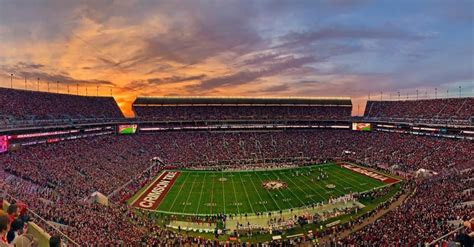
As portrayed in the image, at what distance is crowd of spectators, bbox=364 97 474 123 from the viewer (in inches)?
2203

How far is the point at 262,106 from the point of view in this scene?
80.6m

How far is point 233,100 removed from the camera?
8044cm

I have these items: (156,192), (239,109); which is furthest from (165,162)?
(239,109)

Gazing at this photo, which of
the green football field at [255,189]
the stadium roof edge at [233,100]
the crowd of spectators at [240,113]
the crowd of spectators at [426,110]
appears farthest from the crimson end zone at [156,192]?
the crowd of spectators at [426,110]

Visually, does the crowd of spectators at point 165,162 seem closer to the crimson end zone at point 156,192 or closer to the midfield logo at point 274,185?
the crimson end zone at point 156,192

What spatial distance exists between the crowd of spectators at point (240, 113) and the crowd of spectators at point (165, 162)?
14.4 ft

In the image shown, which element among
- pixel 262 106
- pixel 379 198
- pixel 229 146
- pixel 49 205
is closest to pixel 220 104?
pixel 262 106

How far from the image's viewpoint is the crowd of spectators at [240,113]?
72.9 metres

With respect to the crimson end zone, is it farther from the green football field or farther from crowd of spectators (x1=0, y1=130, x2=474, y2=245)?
crowd of spectators (x1=0, y1=130, x2=474, y2=245)

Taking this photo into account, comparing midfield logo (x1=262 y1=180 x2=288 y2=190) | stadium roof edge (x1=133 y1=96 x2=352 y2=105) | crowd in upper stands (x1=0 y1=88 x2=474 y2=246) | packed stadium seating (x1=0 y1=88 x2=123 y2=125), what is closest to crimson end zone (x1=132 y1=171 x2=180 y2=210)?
crowd in upper stands (x1=0 y1=88 x2=474 y2=246)

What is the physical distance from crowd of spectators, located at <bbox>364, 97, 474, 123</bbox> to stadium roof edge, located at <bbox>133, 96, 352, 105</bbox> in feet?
29.1

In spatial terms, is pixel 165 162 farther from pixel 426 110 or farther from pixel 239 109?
pixel 426 110

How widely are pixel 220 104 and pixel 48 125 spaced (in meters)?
40.0

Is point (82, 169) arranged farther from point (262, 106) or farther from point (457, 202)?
point (262, 106)
